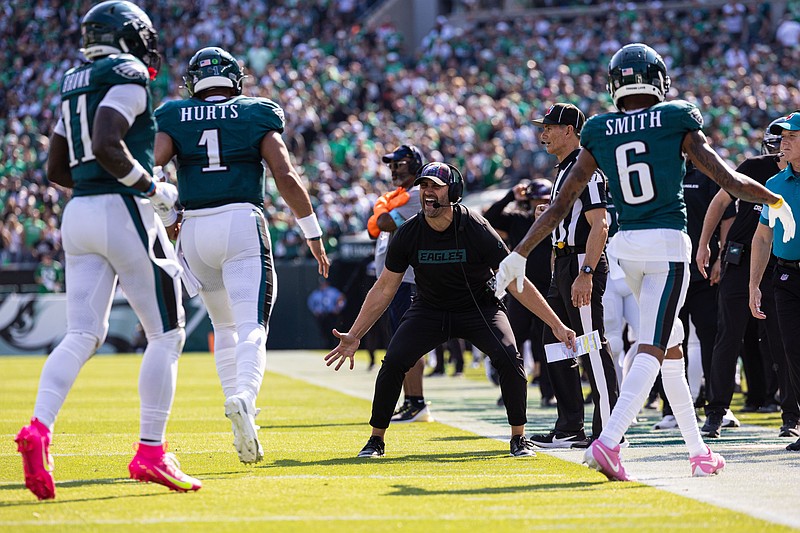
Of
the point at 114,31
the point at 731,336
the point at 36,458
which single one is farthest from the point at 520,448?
the point at 114,31

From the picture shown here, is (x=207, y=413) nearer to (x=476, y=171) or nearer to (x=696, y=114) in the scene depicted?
(x=696, y=114)

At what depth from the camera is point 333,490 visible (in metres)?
5.76

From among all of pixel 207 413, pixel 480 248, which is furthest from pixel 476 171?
pixel 480 248

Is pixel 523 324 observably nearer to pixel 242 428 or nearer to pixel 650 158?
pixel 650 158

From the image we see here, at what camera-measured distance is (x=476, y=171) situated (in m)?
24.2

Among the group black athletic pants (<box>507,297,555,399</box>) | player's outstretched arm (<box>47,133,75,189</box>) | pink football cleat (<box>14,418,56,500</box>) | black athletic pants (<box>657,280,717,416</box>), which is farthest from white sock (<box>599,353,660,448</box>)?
black athletic pants (<box>507,297,555,399</box>)

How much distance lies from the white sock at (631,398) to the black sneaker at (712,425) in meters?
2.49

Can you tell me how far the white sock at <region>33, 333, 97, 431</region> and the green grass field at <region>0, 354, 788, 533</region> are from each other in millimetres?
376

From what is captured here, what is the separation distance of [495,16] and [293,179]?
27.8 meters

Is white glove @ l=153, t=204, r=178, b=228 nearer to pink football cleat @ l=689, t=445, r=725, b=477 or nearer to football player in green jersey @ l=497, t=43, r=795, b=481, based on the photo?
football player in green jersey @ l=497, t=43, r=795, b=481

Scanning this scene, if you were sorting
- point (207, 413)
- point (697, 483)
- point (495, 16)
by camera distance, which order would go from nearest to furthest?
point (697, 483) → point (207, 413) → point (495, 16)

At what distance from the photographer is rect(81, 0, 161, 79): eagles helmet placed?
18.8 feet

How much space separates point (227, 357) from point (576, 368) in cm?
234

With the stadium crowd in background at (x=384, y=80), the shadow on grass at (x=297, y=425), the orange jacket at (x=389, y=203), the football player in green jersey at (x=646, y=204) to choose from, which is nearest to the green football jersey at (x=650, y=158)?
the football player in green jersey at (x=646, y=204)
